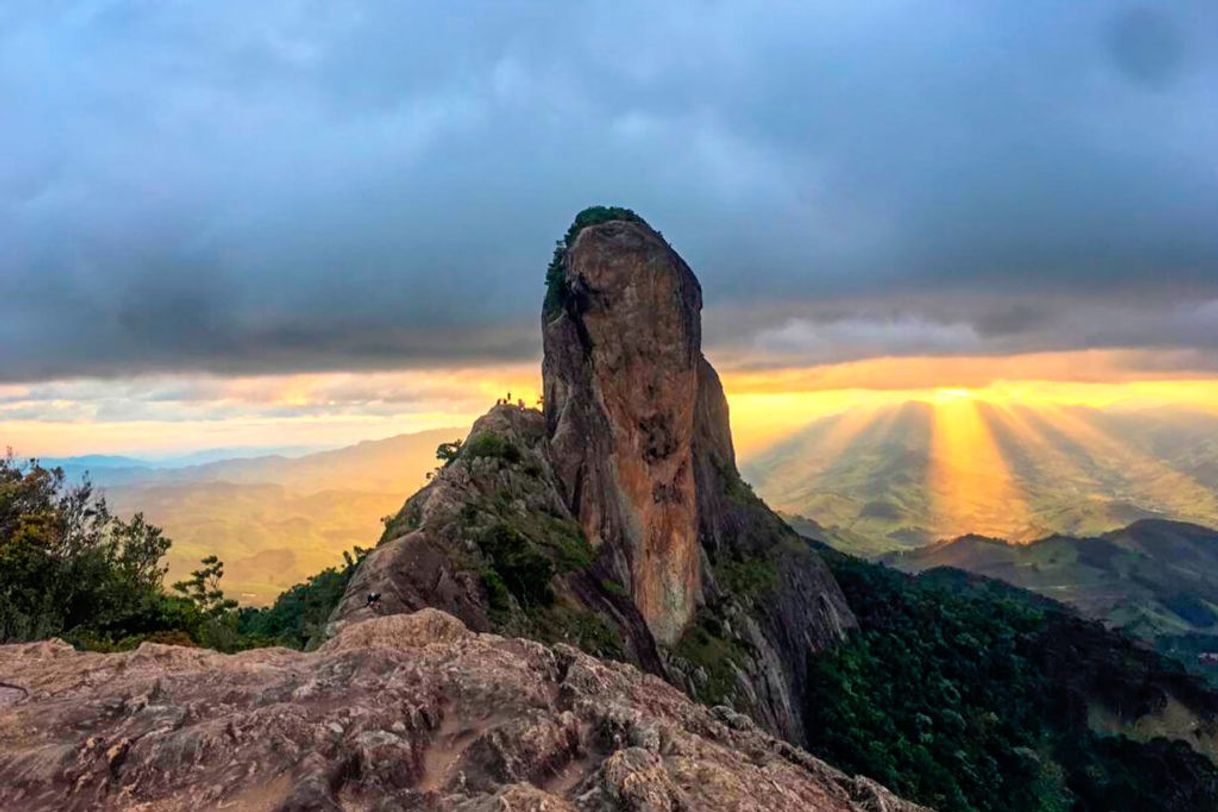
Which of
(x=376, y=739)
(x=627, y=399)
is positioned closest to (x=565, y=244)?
(x=627, y=399)

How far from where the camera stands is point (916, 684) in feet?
220

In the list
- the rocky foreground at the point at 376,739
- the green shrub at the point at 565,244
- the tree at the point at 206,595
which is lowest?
the tree at the point at 206,595

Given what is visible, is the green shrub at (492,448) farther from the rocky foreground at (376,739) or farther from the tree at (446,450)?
the rocky foreground at (376,739)

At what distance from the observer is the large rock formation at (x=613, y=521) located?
2794 cm

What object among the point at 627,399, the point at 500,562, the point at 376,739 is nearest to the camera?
the point at 376,739

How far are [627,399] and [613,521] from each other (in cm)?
800

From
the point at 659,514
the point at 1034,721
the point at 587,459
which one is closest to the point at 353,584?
the point at 587,459

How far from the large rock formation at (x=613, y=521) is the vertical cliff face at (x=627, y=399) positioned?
12 centimetres

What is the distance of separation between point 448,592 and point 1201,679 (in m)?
91.9

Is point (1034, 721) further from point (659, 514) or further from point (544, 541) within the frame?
point (544, 541)

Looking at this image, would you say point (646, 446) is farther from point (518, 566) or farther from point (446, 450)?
point (518, 566)

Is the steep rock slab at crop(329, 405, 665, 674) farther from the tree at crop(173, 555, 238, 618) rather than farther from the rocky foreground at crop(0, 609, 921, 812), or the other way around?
the rocky foreground at crop(0, 609, 921, 812)

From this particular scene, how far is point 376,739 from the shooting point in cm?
877

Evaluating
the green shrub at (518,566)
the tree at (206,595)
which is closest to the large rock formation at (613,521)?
the green shrub at (518,566)
